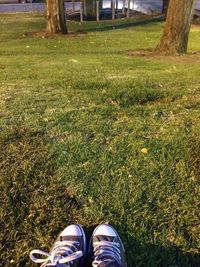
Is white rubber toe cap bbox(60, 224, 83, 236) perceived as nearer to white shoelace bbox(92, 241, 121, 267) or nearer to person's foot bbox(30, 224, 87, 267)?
person's foot bbox(30, 224, 87, 267)

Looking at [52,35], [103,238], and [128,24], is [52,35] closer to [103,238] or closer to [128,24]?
[128,24]

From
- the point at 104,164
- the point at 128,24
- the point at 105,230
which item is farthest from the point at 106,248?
the point at 128,24

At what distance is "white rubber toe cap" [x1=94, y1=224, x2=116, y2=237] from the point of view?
2877mm

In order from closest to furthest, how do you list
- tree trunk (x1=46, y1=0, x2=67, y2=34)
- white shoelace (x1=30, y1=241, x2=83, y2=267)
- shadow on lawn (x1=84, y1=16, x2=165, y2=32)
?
white shoelace (x1=30, y1=241, x2=83, y2=267) < tree trunk (x1=46, y1=0, x2=67, y2=34) < shadow on lawn (x1=84, y1=16, x2=165, y2=32)

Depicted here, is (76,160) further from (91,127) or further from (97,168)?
(91,127)

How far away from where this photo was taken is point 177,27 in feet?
32.4

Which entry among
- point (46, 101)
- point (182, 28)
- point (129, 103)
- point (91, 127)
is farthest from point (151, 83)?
point (182, 28)

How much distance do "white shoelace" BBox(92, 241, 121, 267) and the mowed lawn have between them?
0.19m

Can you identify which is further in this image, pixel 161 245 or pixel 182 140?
pixel 182 140

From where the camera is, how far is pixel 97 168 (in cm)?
355

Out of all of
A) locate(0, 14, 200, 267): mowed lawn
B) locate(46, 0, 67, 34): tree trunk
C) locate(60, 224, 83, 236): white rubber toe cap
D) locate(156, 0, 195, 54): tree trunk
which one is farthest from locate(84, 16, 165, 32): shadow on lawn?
locate(60, 224, 83, 236): white rubber toe cap

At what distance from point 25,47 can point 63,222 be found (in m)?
9.61

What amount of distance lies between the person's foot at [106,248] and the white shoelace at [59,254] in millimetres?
103

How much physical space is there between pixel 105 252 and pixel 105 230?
0.82ft
